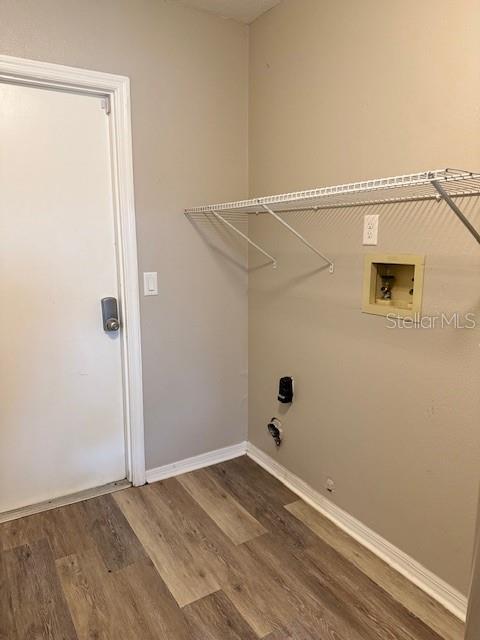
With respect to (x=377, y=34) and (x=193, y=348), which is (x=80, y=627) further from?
(x=377, y=34)

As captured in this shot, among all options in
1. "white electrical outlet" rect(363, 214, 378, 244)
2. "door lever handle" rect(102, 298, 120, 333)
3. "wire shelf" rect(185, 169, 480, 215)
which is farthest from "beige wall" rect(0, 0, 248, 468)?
"white electrical outlet" rect(363, 214, 378, 244)

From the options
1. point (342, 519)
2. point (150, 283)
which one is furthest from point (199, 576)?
point (150, 283)

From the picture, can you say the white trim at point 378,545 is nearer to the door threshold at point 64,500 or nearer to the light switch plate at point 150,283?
the door threshold at point 64,500

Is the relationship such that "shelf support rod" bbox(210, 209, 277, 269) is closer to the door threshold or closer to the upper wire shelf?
the upper wire shelf

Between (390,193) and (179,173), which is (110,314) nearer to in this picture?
(179,173)

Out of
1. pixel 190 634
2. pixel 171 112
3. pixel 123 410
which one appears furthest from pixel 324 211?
pixel 190 634

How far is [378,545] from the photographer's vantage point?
1.94 meters

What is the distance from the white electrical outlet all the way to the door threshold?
1782mm

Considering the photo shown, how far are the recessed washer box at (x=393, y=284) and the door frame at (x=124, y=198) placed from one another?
3.76ft

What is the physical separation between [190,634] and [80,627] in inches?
15.5

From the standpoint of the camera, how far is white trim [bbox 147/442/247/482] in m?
2.52

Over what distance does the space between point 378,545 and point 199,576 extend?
2.55ft

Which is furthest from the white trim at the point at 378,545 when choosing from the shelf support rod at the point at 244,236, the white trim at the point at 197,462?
the shelf support rod at the point at 244,236

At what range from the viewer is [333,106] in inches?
76.7
